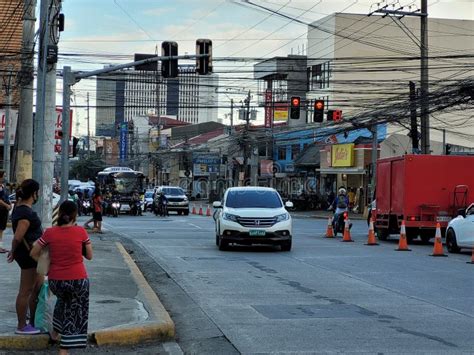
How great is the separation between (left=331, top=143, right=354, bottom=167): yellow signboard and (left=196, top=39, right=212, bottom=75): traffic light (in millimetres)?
28434

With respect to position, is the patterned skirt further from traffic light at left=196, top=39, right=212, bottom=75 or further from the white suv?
traffic light at left=196, top=39, right=212, bottom=75

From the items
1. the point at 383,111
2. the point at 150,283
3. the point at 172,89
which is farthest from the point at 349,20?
the point at 150,283

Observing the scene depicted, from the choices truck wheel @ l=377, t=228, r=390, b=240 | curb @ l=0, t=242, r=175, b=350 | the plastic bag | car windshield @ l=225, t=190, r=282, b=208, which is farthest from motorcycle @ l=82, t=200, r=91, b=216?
the plastic bag

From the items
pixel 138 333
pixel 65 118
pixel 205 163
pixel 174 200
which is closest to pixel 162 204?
pixel 174 200

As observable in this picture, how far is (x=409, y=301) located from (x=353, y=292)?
4.13ft

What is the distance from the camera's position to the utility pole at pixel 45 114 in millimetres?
12711

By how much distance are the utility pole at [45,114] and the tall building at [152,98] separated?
1891 cm

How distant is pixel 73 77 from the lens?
22.3 metres

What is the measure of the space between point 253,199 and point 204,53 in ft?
18.3

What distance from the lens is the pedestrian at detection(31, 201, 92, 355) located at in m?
6.98

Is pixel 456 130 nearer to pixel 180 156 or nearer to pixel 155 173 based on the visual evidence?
pixel 180 156

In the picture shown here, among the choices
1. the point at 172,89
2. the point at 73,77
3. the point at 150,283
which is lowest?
the point at 150,283

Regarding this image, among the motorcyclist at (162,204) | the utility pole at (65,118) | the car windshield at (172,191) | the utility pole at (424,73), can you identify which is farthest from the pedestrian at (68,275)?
the car windshield at (172,191)

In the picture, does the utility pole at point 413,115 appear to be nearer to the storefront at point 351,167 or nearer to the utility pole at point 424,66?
the utility pole at point 424,66
